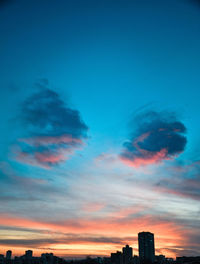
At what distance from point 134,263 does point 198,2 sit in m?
211

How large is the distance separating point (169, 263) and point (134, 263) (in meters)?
27.8

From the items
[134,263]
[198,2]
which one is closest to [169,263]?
[134,263]

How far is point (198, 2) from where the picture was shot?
33.2 ft

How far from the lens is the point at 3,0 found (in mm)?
9945

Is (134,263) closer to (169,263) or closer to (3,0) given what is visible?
(169,263)

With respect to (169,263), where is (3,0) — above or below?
above

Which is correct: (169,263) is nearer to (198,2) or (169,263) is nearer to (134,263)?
(134,263)

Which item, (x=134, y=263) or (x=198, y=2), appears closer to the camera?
(x=198, y=2)

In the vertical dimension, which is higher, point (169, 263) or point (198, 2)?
point (198, 2)

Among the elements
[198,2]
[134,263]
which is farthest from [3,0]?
[134,263]

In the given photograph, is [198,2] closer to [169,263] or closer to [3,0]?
[3,0]

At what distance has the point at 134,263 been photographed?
7584 inches

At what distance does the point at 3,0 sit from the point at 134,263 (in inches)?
8355

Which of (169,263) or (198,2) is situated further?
(169,263)
